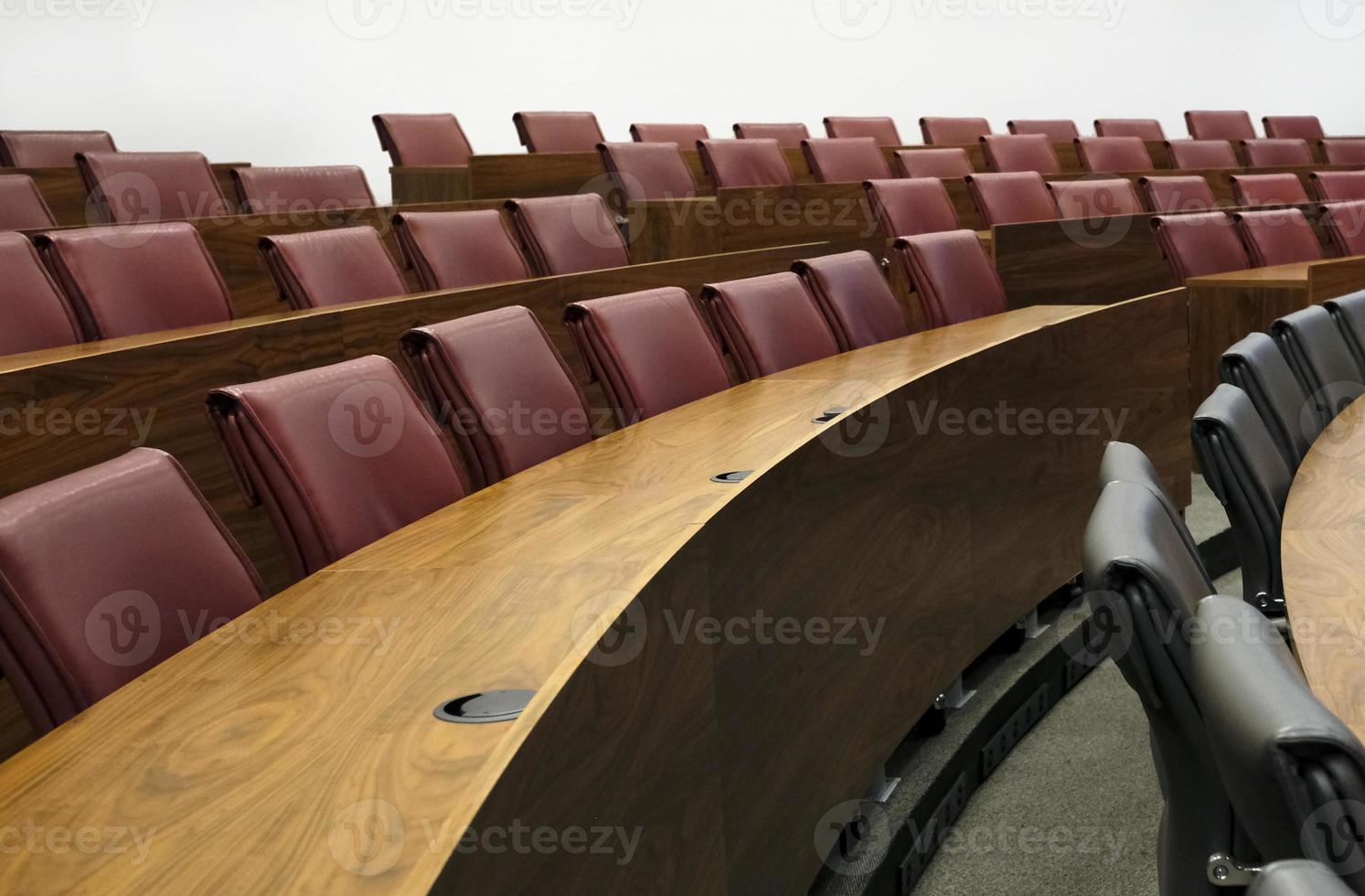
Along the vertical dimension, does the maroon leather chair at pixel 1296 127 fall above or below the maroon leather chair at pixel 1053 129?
below

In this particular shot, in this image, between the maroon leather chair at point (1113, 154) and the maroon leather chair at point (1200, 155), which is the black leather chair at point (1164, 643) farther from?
the maroon leather chair at point (1200, 155)

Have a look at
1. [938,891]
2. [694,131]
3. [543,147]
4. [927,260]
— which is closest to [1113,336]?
[927,260]

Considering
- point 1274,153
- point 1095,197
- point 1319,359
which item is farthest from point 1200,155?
point 1319,359

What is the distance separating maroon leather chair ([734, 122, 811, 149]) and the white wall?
0.42m

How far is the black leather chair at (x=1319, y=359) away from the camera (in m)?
0.83

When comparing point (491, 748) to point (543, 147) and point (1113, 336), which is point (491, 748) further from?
point (543, 147)

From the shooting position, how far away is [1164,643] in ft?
1.15

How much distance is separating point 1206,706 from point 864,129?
201 cm

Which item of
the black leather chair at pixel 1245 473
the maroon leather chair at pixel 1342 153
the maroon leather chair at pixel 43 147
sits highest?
the maroon leather chair at pixel 43 147

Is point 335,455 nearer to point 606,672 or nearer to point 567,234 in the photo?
point 606,672

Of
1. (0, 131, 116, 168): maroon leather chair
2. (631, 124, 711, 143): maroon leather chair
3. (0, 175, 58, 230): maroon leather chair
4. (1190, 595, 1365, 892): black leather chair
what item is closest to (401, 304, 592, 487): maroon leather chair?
(1190, 595, 1365, 892): black leather chair

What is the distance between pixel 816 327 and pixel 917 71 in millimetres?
2046

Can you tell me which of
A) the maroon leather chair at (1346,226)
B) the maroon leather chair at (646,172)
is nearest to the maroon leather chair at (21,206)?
the maroon leather chair at (646,172)

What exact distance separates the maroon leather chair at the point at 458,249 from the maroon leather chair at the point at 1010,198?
0.68m
